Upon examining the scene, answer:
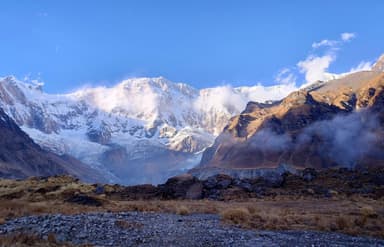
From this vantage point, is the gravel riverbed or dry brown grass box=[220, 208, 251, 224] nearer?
the gravel riverbed

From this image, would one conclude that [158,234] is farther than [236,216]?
No

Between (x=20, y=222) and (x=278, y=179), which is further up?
(x=278, y=179)

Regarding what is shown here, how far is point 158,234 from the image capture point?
81.5 ft

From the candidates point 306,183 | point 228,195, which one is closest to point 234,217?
point 228,195

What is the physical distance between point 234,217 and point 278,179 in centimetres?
4626

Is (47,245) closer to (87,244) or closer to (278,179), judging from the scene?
(87,244)

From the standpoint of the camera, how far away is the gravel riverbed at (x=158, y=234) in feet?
74.4

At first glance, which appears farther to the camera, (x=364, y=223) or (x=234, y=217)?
(x=234, y=217)

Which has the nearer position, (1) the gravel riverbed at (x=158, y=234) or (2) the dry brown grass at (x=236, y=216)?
(1) the gravel riverbed at (x=158, y=234)

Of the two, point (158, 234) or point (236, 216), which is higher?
point (236, 216)

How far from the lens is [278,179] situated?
77938 mm

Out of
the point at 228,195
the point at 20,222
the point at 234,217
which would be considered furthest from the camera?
the point at 228,195

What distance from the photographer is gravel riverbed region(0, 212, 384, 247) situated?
22672 millimetres

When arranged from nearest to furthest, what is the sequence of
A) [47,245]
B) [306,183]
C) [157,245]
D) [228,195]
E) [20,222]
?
[47,245], [157,245], [20,222], [228,195], [306,183]
